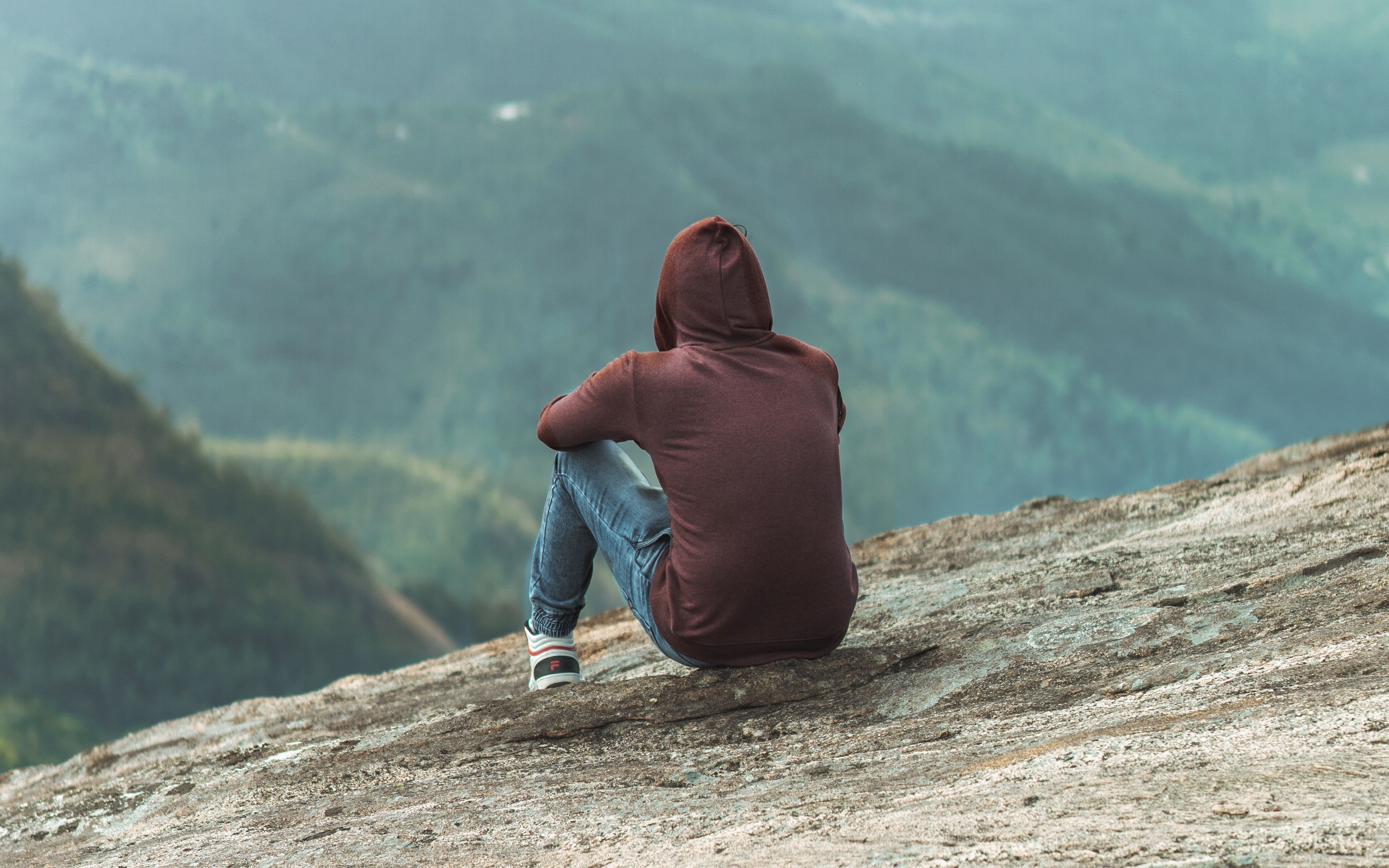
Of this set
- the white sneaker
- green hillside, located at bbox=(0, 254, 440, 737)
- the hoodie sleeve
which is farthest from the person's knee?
green hillside, located at bbox=(0, 254, 440, 737)

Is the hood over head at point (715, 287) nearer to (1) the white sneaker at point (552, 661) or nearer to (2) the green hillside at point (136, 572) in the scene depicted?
(1) the white sneaker at point (552, 661)

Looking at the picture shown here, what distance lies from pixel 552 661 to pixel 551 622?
150 millimetres

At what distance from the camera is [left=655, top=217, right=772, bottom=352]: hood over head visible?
2.90 meters

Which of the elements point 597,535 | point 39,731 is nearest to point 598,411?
point 597,535

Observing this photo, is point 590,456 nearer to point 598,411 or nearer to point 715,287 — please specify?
point 598,411

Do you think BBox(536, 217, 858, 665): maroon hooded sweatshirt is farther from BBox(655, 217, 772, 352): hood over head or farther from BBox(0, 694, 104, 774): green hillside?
BBox(0, 694, 104, 774): green hillside

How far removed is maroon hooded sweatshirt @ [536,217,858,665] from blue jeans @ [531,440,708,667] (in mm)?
218

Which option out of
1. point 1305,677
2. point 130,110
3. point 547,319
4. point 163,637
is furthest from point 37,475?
point 1305,677

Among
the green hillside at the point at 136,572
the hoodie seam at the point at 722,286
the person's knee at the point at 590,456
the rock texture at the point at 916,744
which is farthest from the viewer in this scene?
the green hillside at the point at 136,572

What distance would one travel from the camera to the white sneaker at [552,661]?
3846 millimetres

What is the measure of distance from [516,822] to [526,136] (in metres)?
72.9

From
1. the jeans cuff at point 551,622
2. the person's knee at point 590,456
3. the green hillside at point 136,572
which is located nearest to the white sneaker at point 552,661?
the jeans cuff at point 551,622

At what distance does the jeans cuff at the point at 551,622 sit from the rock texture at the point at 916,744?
0.23 meters

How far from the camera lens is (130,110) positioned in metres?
68.6
